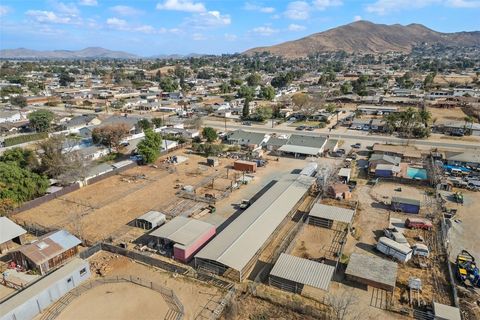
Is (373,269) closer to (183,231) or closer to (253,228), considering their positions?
(253,228)

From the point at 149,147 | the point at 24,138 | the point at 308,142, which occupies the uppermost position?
the point at 149,147

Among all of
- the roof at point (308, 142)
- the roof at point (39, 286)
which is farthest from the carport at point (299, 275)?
the roof at point (308, 142)

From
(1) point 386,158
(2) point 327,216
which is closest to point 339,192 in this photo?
(2) point 327,216

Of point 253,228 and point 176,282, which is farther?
point 253,228

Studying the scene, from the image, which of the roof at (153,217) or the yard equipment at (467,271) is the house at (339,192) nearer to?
the yard equipment at (467,271)

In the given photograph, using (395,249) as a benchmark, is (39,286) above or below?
below

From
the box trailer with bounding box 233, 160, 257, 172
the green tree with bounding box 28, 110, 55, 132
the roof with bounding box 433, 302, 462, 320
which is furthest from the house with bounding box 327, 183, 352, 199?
the green tree with bounding box 28, 110, 55, 132
